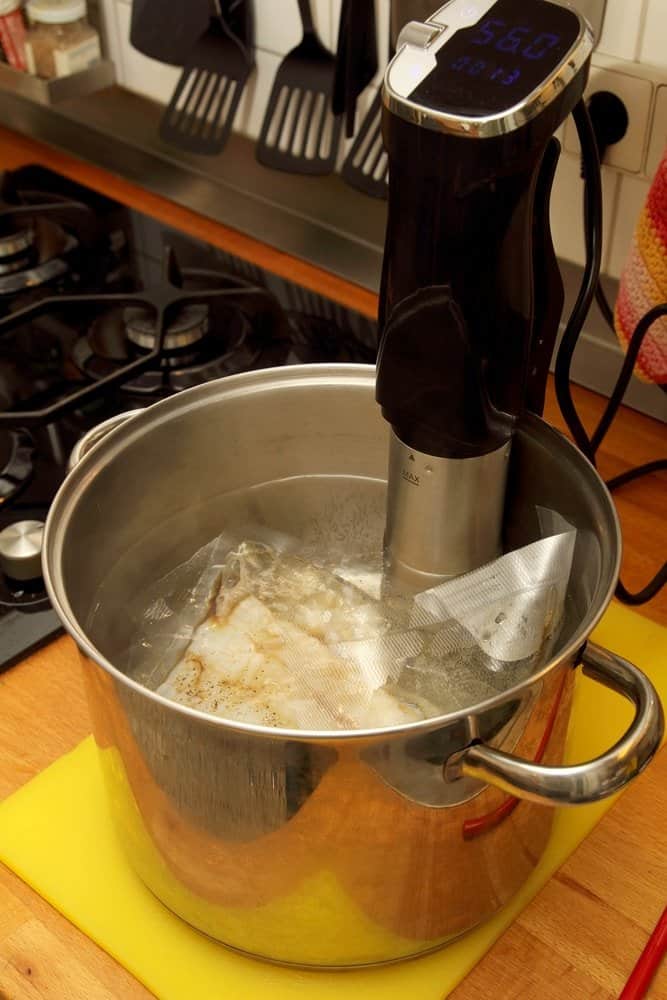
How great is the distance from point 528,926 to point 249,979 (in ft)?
0.42

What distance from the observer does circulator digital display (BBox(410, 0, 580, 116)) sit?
0.40m

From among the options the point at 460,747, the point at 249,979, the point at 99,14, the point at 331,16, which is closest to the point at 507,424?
the point at 460,747

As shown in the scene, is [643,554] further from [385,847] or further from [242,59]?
[242,59]

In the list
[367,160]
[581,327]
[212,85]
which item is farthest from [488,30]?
[212,85]

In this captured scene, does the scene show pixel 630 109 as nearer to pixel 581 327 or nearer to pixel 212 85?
pixel 581 327

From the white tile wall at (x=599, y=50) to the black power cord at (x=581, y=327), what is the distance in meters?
0.16

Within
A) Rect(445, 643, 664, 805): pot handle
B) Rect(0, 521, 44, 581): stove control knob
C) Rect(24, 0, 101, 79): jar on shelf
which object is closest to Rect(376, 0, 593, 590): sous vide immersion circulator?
Rect(445, 643, 664, 805): pot handle

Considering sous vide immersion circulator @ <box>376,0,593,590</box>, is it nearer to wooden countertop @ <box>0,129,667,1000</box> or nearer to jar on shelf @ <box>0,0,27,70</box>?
wooden countertop @ <box>0,129,667,1000</box>

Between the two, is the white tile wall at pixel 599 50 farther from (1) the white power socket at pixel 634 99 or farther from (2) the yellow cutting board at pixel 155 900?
(2) the yellow cutting board at pixel 155 900

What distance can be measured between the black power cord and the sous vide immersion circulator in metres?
0.05

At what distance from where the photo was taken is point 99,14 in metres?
1.04

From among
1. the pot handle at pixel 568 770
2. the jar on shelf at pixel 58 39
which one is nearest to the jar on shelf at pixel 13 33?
the jar on shelf at pixel 58 39

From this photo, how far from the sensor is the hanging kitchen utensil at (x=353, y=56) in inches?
30.9

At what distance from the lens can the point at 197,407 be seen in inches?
22.6
